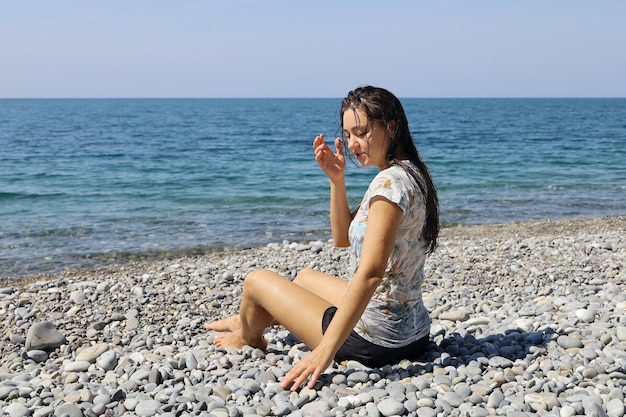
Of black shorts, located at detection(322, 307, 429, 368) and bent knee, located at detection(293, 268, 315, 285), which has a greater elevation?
bent knee, located at detection(293, 268, 315, 285)

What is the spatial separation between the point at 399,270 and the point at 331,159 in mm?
967

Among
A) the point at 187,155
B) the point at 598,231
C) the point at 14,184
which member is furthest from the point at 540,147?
the point at 14,184

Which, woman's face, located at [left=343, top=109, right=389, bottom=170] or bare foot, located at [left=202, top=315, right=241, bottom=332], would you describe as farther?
bare foot, located at [left=202, top=315, right=241, bottom=332]

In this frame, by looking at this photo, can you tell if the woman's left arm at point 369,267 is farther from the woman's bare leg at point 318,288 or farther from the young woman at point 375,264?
the woman's bare leg at point 318,288

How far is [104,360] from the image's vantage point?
16.3ft

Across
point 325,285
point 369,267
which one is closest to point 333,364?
point 325,285

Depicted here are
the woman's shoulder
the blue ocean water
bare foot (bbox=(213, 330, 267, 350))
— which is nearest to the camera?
the woman's shoulder

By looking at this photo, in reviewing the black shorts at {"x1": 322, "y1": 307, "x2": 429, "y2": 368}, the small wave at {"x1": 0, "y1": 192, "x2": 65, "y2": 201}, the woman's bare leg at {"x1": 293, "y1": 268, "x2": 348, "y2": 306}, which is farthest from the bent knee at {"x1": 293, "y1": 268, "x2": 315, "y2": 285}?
the small wave at {"x1": 0, "y1": 192, "x2": 65, "y2": 201}

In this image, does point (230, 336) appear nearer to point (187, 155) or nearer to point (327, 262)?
point (327, 262)

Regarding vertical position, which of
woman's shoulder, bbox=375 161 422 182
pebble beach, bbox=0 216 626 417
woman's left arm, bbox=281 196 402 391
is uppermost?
woman's shoulder, bbox=375 161 422 182

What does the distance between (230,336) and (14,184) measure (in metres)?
18.0

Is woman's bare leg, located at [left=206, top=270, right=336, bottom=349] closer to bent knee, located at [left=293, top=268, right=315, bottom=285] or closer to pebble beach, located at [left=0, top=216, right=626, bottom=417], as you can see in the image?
pebble beach, located at [left=0, top=216, right=626, bottom=417]

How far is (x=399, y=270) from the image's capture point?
4.07 m

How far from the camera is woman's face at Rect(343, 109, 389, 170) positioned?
4004 mm
